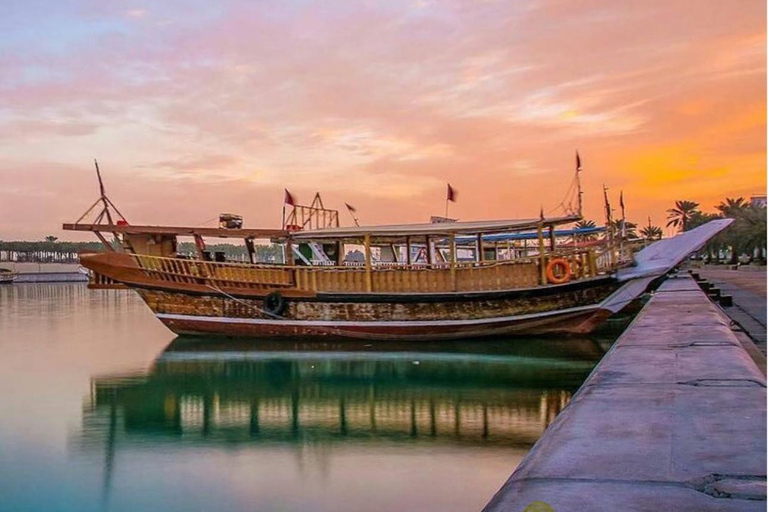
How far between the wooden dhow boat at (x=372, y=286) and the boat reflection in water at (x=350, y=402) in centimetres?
62

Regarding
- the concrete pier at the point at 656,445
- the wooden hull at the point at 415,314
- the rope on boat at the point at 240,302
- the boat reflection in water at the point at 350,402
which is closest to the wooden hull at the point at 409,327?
the wooden hull at the point at 415,314

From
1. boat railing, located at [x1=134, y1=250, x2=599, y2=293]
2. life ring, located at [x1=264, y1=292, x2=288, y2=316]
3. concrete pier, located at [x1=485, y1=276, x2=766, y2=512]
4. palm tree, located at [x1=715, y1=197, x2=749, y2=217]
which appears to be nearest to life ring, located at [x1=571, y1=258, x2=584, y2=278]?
boat railing, located at [x1=134, y1=250, x2=599, y2=293]

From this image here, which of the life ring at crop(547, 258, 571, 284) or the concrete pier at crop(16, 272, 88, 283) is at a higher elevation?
the life ring at crop(547, 258, 571, 284)

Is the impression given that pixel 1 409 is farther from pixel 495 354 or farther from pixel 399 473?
pixel 495 354

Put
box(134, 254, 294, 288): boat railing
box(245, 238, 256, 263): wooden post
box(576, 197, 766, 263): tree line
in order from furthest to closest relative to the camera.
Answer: box(576, 197, 766, 263): tree line → box(245, 238, 256, 263): wooden post → box(134, 254, 294, 288): boat railing

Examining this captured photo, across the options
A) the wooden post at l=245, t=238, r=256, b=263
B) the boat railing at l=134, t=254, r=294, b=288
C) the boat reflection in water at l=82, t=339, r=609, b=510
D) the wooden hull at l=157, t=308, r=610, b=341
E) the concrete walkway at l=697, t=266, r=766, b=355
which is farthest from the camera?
the wooden post at l=245, t=238, r=256, b=263

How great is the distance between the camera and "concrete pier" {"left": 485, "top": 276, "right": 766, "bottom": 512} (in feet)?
7.80

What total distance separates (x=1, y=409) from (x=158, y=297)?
269 inches

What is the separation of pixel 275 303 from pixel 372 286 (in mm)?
2175

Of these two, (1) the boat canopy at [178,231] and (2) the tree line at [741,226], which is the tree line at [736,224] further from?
(1) the boat canopy at [178,231]

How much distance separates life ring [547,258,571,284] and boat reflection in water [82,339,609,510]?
49.7 inches

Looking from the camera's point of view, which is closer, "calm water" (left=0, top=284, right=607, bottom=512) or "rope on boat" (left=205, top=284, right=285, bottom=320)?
"calm water" (left=0, top=284, right=607, bottom=512)

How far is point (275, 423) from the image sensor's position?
27.7ft

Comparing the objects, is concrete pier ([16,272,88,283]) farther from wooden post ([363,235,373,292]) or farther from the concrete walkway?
the concrete walkway
